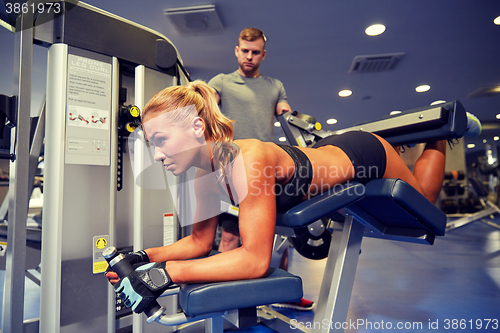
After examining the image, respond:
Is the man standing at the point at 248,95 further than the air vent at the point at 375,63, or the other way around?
the air vent at the point at 375,63

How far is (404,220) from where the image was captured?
0.98 m

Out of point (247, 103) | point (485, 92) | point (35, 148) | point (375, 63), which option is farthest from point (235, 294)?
point (485, 92)

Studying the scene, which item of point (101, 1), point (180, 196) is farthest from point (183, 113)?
point (101, 1)

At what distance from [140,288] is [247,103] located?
4.24 ft

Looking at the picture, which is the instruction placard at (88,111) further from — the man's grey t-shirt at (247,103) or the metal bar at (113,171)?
the man's grey t-shirt at (247,103)

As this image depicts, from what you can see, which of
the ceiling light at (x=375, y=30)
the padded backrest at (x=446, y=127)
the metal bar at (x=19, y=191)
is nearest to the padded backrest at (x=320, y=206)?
the padded backrest at (x=446, y=127)

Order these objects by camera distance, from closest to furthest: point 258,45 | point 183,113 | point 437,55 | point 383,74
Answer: point 183,113 < point 258,45 < point 437,55 < point 383,74

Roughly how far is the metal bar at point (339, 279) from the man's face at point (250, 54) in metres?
1.10

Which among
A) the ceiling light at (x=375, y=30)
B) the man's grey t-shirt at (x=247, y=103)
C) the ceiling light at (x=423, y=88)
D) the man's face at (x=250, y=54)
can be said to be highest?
the ceiling light at (x=375, y=30)

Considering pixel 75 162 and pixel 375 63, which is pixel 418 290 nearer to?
pixel 75 162

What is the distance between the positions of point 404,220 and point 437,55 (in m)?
3.86

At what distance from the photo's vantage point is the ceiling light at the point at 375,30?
3164 millimetres

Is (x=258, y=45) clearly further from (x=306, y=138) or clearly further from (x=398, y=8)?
(x=398, y=8)

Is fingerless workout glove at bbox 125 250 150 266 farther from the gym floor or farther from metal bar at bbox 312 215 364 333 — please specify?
the gym floor
